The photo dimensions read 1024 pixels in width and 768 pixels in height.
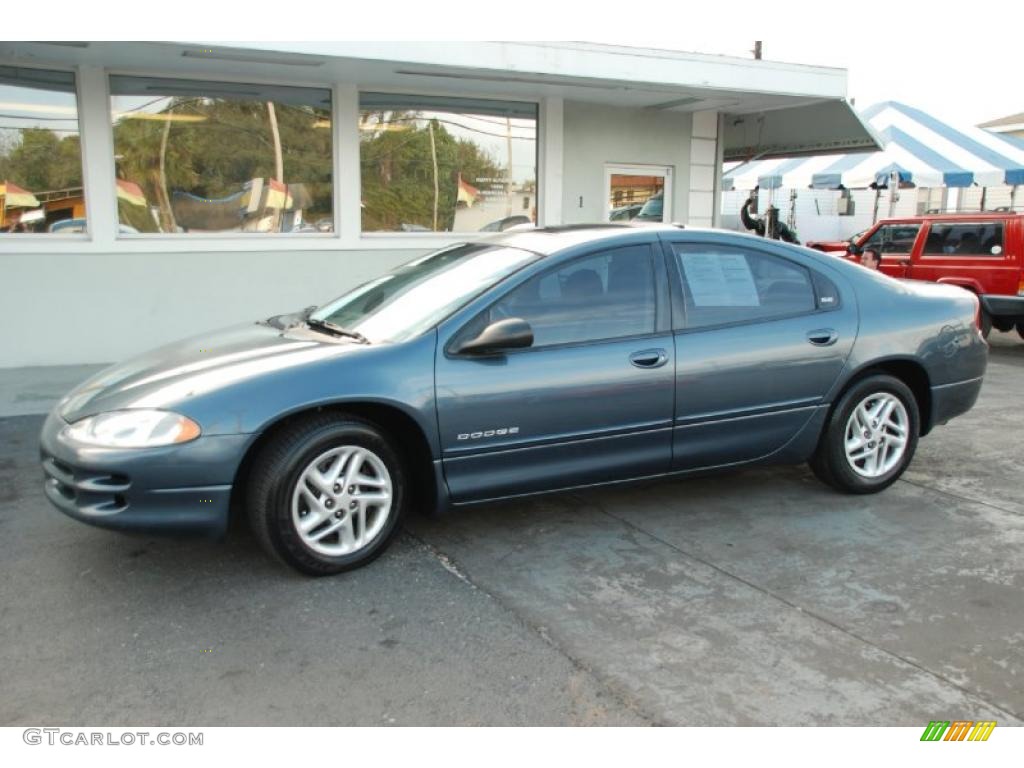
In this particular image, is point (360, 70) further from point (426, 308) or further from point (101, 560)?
point (101, 560)

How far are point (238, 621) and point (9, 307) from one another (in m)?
6.33

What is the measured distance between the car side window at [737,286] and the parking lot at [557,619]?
1.09 m

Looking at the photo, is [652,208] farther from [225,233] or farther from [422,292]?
[422,292]

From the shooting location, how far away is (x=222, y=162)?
909 cm

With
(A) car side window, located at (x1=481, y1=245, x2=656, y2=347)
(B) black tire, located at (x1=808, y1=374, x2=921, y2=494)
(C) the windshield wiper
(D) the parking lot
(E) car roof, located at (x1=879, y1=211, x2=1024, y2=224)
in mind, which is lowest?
(D) the parking lot

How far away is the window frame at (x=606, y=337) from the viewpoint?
156 inches

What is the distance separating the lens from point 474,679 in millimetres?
2988

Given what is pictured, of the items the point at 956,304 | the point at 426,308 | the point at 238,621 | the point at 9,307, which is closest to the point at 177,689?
the point at 238,621

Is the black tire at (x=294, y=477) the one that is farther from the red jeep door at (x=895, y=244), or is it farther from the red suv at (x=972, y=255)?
the red jeep door at (x=895, y=244)

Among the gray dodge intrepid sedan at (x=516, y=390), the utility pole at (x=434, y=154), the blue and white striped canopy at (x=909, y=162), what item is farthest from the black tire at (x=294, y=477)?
the blue and white striped canopy at (x=909, y=162)

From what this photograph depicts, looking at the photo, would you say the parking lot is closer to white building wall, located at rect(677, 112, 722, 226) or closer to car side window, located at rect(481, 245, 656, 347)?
car side window, located at rect(481, 245, 656, 347)

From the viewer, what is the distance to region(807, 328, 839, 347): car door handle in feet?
15.2

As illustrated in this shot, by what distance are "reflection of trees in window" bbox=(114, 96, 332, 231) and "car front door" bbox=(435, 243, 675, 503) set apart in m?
6.01

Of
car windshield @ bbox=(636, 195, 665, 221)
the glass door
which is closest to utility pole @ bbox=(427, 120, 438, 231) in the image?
the glass door
